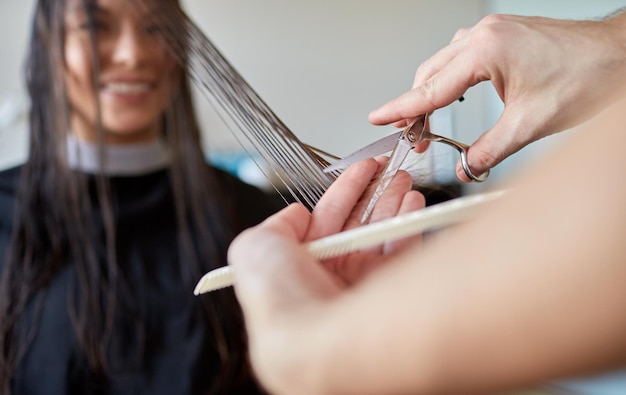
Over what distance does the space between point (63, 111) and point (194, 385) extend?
0.39 m

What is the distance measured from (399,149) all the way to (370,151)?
22 millimetres

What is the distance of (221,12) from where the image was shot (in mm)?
1366

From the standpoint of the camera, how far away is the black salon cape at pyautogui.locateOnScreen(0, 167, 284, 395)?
0.76 metres

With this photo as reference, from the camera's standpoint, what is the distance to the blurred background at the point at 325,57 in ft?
1.88

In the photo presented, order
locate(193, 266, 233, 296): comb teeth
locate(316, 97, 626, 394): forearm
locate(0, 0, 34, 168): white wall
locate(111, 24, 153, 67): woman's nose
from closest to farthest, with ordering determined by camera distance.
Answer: locate(316, 97, 626, 394): forearm < locate(193, 266, 233, 296): comb teeth < locate(111, 24, 153, 67): woman's nose < locate(0, 0, 34, 168): white wall

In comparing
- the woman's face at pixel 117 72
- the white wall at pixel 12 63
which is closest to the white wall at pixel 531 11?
the woman's face at pixel 117 72

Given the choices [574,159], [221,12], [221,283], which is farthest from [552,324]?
[221,12]


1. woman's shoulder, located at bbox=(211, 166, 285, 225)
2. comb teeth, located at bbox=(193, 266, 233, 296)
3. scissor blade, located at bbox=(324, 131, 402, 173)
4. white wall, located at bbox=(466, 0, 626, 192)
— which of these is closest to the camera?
comb teeth, located at bbox=(193, 266, 233, 296)

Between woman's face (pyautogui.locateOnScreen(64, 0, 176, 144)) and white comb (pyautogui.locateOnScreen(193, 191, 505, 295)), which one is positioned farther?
woman's face (pyautogui.locateOnScreen(64, 0, 176, 144))

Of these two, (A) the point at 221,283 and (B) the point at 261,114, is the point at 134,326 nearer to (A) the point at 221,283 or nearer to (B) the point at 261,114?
(B) the point at 261,114

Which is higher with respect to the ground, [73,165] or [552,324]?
[73,165]

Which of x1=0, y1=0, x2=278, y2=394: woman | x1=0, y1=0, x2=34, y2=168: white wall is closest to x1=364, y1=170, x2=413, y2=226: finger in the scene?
x1=0, y1=0, x2=278, y2=394: woman

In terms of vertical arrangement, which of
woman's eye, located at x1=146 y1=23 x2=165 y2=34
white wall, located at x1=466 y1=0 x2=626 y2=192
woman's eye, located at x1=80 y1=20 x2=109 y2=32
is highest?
woman's eye, located at x1=80 y1=20 x2=109 y2=32

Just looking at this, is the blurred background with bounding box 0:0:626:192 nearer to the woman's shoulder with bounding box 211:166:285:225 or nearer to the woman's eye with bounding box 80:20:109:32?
the woman's shoulder with bounding box 211:166:285:225
